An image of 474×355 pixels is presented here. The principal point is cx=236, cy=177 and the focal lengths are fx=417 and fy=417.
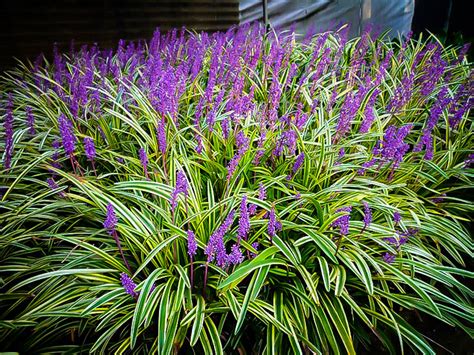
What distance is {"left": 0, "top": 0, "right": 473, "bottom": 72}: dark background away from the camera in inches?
159

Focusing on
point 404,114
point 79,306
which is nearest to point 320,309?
point 79,306

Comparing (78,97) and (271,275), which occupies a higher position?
(78,97)

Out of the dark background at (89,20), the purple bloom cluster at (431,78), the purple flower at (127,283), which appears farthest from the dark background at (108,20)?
the purple flower at (127,283)

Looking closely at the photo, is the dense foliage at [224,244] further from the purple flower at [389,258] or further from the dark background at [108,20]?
the dark background at [108,20]

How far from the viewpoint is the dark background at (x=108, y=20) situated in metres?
4.03

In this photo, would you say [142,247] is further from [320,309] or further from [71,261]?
[320,309]

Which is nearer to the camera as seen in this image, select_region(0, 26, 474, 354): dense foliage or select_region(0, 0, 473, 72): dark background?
select_region(0, 26, 474, 354): dense foliage

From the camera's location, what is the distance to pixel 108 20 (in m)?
4.59

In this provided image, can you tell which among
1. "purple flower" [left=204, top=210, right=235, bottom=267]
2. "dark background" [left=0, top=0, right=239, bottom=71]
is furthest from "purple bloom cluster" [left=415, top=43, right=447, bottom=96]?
"dark background" [left=0, top=0, right=239, bottom=71]

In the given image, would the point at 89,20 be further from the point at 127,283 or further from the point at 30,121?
the point at 127,283

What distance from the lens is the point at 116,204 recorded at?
4.51ft

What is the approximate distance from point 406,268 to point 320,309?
16.4 inches

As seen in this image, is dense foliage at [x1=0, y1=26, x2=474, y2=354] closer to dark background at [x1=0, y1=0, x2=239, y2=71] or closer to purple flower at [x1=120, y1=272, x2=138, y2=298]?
purple flower at [x1=120, y1=272, x2=138, y2=298]

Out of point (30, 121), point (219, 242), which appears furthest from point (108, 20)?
point (219, 242)
